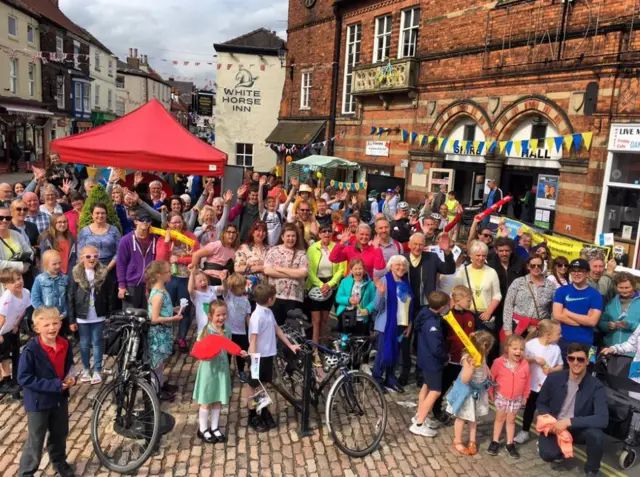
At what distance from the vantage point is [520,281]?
5.35 meters

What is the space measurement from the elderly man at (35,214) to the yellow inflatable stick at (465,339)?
5241mm

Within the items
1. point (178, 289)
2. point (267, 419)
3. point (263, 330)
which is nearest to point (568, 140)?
point (178, 289)

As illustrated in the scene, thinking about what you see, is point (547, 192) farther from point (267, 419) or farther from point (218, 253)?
point (267, 419)

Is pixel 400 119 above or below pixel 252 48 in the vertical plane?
below

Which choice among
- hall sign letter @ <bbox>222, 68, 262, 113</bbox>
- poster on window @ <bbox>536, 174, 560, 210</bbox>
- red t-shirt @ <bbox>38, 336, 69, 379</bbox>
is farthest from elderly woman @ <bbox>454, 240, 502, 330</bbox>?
hall sign letter @ <bbox>222, 68, 262, 113</bbox>

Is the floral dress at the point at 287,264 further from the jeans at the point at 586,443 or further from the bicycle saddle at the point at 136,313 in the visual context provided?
the jeans at the point at 586,443

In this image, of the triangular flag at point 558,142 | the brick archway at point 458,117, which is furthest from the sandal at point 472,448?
the brick archway at point 458,117

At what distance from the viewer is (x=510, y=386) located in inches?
174

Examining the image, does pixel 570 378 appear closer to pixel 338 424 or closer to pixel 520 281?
pixel 520 281

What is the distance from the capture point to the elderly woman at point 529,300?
528 cm

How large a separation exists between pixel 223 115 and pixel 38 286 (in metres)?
24.1

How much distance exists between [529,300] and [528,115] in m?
8.32

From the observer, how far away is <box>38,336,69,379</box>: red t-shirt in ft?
11.9

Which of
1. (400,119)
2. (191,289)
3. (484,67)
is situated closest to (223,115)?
(400,119)
